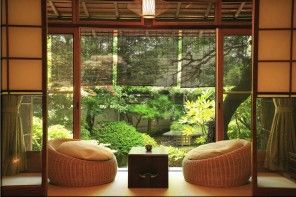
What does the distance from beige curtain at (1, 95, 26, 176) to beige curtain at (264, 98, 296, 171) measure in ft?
11.3

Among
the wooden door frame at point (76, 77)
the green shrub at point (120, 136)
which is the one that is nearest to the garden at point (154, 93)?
the green shrub at point (120, 136)

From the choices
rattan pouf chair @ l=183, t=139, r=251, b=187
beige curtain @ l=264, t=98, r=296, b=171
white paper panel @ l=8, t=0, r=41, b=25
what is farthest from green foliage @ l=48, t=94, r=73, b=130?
beige curtain @ l=264, t=98, r=296, b=171

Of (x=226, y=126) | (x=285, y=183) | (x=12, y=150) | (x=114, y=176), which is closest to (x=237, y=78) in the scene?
(x=226, y=126)

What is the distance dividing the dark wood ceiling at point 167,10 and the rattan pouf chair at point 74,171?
2.44 metres

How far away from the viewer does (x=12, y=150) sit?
499cm

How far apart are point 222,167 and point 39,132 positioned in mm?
3069

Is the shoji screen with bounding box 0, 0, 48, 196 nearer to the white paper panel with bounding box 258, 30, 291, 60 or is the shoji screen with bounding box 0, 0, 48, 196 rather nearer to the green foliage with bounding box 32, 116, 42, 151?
the green foliage with bounding box 32, 116, 42, 151

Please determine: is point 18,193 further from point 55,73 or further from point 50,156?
point 55,73

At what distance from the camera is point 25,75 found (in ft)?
14.7

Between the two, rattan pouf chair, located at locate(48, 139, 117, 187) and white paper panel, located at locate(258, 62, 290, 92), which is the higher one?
white paper panel, located at locate(258, 62, 290, 92)

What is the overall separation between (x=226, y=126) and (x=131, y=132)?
10.2 ft

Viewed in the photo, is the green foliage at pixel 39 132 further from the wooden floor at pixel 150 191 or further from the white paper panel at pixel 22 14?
the white paper panel at pixel 22 14

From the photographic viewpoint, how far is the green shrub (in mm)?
8930

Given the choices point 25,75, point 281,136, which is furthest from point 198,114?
point 25,75
